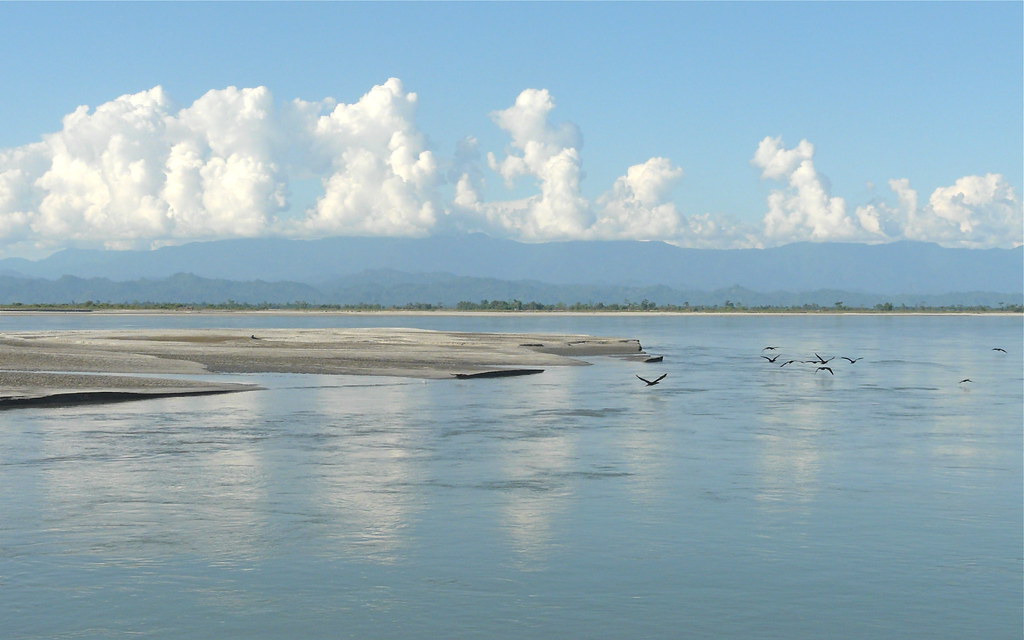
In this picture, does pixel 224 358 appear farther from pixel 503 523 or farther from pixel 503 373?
pixel 503 523

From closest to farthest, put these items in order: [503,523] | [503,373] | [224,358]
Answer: [503,523]
[503,373]
[224,358]

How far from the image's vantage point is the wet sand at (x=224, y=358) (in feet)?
162

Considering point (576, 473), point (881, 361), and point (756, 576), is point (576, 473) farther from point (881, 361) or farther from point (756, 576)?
point (881, 361)

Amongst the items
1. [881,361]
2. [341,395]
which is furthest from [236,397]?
[881,361]

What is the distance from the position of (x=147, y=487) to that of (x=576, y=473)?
10.3 m

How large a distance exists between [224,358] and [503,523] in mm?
50062

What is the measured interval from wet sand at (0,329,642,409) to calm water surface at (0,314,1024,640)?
6.28m

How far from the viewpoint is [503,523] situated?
77.3 ft

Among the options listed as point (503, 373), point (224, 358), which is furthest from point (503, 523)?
point (224, 358)

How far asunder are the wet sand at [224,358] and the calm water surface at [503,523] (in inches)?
247

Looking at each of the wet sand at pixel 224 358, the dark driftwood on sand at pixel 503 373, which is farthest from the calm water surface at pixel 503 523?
the dark driftwood on sand at pixel 503 373

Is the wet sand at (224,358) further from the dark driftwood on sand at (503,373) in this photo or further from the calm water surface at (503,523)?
the calm water surface at (503,523)

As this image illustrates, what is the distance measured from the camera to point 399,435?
3641 cm

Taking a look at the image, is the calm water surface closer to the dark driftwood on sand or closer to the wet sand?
the wet sand
